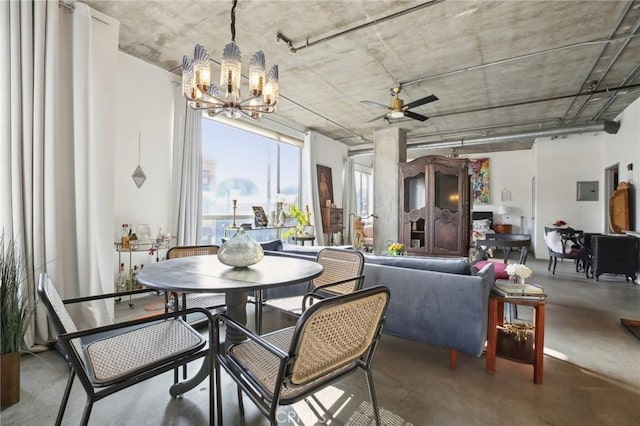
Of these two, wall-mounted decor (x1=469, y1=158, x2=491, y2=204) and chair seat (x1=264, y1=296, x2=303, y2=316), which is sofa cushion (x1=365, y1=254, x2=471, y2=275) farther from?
wall-mounted decor (x1=469, y1=158, x2=491, y2=204)

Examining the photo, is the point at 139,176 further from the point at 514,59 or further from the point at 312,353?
the point at 514,59

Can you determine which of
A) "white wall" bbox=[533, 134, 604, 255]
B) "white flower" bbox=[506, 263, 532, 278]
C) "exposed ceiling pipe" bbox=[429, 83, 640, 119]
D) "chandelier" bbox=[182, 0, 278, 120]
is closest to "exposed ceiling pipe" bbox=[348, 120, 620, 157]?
"white wall" bbox=[533, 134, 604, 255]

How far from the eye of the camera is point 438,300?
2176mm

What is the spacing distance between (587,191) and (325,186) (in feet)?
20.0

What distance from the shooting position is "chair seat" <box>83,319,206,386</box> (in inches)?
48.1

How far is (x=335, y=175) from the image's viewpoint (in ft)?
27.5

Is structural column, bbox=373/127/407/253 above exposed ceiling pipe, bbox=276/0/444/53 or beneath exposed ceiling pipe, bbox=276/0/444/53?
beneath

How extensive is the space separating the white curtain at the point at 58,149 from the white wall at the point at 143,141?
771 millimetres

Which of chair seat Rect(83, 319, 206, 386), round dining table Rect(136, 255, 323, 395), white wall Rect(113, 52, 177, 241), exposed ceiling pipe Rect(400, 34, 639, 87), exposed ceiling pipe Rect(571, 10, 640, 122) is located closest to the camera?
chair seat Rect(83, 319, 206, 386)

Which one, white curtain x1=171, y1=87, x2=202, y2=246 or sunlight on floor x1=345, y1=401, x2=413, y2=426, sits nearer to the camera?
sunlight on floor x1=345, y1=401, x2=413, y2=426

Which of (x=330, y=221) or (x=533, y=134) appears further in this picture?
(x=330, y=221)

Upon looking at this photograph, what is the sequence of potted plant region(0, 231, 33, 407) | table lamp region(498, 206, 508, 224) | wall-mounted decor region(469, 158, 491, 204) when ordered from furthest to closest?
wall-mounted decor region(469, 158, 491, 204) → table lamp region(498, 206, 508, 224) → potted plant region(0, 231, 33, 407)

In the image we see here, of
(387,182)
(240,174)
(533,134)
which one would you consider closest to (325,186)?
(387,182)

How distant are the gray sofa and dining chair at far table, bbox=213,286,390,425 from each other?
3.29ft
